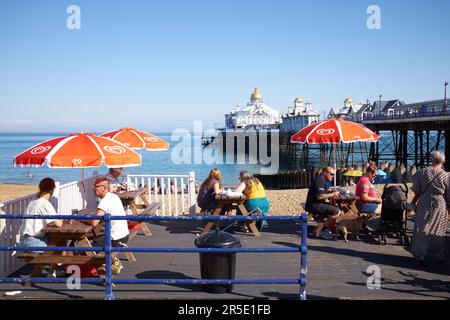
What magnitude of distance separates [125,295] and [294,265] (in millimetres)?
2584

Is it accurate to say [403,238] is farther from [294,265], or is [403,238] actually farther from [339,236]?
[294,265]

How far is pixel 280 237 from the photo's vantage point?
26.6 ft

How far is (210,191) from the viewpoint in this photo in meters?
8.26

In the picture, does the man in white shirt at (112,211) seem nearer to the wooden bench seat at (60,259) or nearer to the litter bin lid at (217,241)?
the wooden bench seat at (60,259)

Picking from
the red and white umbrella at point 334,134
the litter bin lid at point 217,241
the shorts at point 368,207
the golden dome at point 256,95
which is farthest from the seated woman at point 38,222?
the golden dome at point 256,95

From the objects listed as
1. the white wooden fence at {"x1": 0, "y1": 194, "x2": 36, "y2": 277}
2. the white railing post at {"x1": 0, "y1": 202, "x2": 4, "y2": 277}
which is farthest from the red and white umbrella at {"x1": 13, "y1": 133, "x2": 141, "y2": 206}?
the white railing post at {"x1": 0, "y1": 202, "x2": 4, "y2": 277}

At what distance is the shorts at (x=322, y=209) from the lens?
7734mm

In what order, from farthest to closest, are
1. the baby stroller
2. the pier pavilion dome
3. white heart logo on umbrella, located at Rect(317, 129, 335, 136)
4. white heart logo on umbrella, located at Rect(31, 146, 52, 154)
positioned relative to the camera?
the pier pavilion dome < white heart logo on umbrella, located at Rect(317, 129, 335, 136) < the baby stroller < white heart logo on umbrella, located at Rect(31, 146, 52, 154)

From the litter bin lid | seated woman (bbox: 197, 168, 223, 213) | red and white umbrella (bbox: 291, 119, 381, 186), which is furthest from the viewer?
red and white umbrella (bbox: 291, 119, 381, 186)

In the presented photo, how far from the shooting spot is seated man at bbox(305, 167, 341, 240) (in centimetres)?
777

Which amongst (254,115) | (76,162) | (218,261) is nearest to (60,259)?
(76,162)

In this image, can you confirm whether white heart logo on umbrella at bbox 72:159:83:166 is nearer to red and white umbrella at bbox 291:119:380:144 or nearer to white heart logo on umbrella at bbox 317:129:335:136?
Answer: red and white umbrella at bbox 291:119:380:144

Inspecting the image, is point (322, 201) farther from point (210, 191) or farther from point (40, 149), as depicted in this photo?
point (40, 149)
